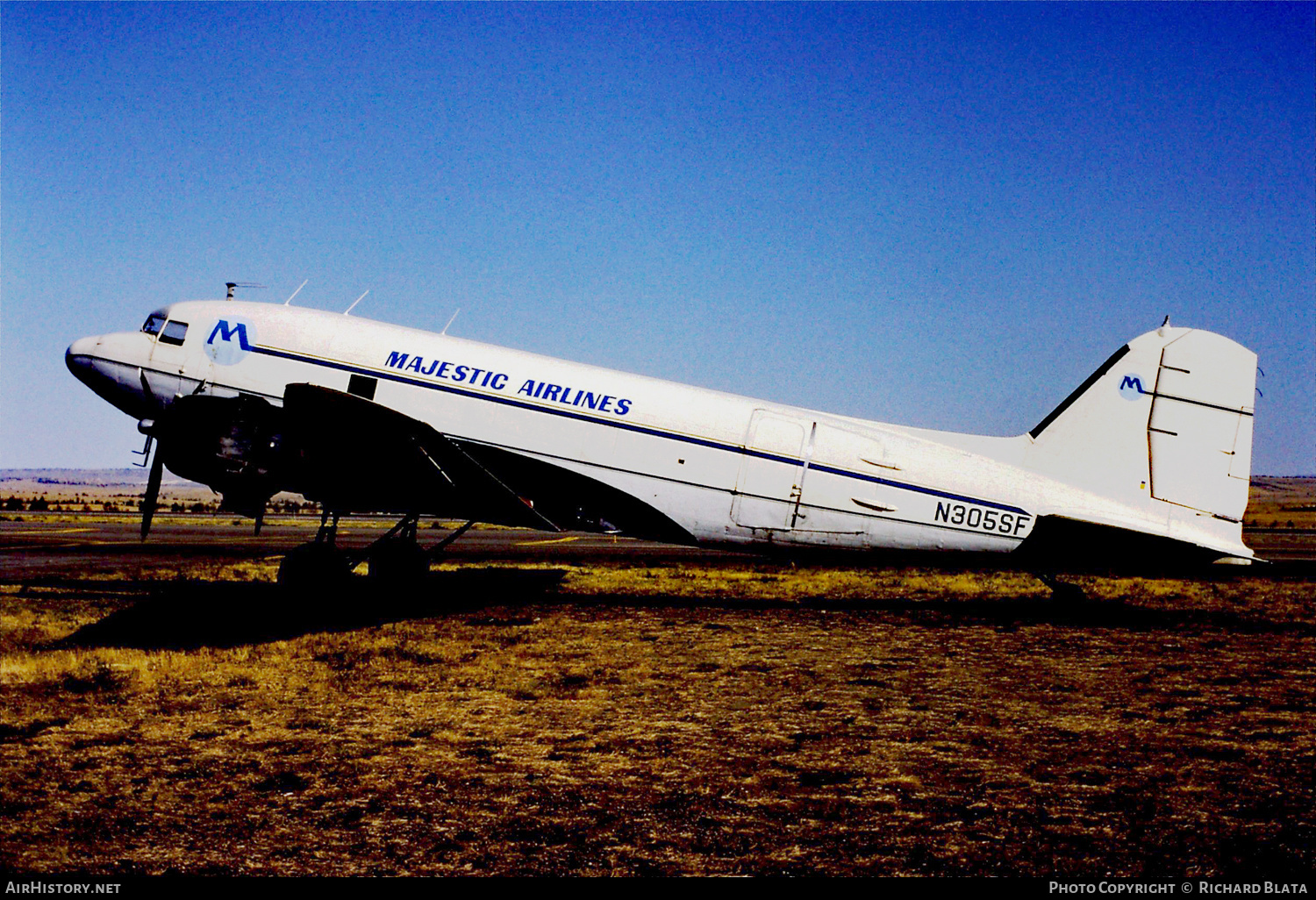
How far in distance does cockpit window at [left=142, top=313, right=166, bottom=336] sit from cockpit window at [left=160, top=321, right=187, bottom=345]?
165 millimetres

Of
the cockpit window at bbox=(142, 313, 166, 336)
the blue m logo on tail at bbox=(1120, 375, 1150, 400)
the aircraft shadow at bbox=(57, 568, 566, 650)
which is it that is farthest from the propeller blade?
the blue m logo on tail at bbox=(1120, 375, 1150, 400)

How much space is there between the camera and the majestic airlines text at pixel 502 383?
43.3 ft

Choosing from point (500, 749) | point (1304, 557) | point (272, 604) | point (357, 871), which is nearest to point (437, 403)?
point (272, 604)

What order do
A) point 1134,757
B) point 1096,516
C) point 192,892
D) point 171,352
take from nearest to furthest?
point 192,892
point 1134,757
point 1096,516
point 171,352

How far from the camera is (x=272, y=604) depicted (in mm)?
13094

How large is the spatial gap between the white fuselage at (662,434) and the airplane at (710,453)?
3cm

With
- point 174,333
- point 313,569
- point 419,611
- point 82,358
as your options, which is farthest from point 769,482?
point 82,358

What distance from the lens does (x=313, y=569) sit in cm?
1266

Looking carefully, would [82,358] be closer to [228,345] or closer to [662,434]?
[228,345]

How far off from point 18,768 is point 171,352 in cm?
961

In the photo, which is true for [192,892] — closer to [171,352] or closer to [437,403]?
[437,403]

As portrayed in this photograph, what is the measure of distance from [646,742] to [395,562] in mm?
9186

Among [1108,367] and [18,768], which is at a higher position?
[1108,367]

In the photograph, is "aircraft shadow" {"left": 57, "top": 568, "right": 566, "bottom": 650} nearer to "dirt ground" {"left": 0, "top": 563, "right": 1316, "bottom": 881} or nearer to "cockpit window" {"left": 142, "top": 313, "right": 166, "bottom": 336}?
"dirt ground" {"left": 0, "top": 563, "right": 1316, "bottom": 881}
